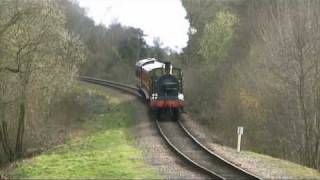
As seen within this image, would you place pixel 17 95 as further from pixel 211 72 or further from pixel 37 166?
pixel 211 72

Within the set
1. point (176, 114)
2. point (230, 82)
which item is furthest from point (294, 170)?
point (230, 82)

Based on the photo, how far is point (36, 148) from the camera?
30.0 m

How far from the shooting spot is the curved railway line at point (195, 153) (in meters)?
18.5

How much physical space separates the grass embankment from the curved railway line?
1.78 m

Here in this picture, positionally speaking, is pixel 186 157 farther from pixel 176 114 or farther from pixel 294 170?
pixel 176 114

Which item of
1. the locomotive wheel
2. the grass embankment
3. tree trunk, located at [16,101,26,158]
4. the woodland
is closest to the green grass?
the grass embankment

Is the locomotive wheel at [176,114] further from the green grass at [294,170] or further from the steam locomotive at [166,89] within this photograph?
the green grass at [294,170]

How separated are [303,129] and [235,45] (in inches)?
639

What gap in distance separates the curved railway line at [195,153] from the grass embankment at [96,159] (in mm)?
1783

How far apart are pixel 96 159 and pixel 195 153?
4632 mm

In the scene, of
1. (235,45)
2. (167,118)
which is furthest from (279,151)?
(235,45)

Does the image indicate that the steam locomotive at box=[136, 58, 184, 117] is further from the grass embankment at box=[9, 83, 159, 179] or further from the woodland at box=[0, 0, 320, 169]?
the woodland at box=[0, 0, 320, 169]

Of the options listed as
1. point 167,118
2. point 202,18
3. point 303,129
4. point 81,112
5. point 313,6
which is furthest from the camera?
point 202,18

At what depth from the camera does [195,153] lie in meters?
23.7
